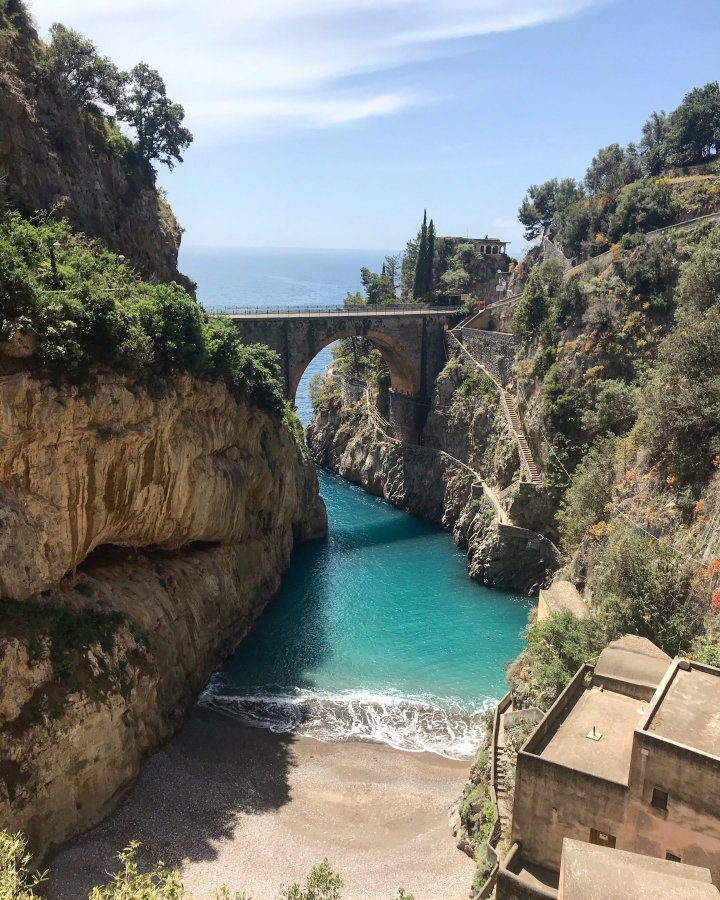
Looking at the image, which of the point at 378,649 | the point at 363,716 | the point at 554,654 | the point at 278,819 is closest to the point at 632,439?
the point at 554,654

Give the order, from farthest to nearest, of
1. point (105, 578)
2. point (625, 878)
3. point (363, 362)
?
point (363, 362), point (105, 578), point (625, 878)

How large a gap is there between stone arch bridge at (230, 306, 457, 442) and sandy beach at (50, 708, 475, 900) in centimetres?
2831

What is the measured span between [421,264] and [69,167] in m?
42.5

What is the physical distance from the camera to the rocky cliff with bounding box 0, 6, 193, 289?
89.2 ft

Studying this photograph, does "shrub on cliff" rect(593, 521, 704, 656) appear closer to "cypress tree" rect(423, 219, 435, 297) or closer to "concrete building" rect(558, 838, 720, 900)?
"concrete building" rect(558, 838, 720, 900)

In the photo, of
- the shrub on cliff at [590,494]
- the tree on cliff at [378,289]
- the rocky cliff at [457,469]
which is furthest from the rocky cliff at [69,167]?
the tree on cliff at [378,289]

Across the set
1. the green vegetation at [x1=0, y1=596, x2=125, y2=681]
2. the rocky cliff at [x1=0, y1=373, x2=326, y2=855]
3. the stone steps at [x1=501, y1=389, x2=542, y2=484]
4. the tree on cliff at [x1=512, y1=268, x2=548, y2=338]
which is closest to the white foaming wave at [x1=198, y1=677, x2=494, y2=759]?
the rocky cliff at [x1=0, y1=373, x2=326, y2=855]

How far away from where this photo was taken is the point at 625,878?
37.4 feet

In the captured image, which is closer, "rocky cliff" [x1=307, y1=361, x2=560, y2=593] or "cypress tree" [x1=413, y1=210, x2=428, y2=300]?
"rocky cliff" [x1=307, y1=361, x2=560, y2=593]

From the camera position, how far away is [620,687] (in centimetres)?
1742

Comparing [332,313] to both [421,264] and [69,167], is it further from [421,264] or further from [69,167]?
[69,167]

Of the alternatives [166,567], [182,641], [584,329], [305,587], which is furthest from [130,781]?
[584,329]

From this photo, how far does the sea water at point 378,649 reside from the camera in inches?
1053

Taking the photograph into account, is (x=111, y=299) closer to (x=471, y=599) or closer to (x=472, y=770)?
(x=472, y=770)
